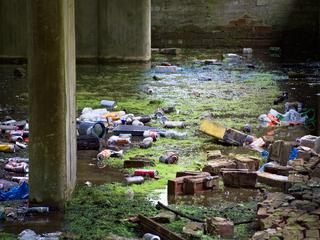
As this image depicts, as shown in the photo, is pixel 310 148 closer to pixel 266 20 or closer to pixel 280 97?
pixel 280 97

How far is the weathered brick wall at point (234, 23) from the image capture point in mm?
25250

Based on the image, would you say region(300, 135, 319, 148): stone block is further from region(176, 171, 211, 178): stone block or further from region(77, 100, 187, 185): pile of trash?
region(176, 171, 211, 178): stone block

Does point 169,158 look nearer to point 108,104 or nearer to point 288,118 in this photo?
point 288,118

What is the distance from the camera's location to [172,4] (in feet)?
83.5

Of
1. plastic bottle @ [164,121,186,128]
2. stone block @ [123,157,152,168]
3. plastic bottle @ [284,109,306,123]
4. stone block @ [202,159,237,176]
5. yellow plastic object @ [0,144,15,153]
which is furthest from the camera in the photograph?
plastic bottle @ [284,109,306,123]

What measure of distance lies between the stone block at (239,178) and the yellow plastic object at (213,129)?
2.09 meters

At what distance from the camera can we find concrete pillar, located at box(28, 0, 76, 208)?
21.9ft

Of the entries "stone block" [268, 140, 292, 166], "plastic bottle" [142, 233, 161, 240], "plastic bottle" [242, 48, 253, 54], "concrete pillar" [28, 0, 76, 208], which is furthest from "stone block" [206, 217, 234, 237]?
"plastic bottle" [242, 48, 253, 54]

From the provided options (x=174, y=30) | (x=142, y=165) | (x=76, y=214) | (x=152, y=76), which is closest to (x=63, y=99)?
(x=76, y=214)

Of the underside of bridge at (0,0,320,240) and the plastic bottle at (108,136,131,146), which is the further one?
the plastic bottle at (108,136,131,146)

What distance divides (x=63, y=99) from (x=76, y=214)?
0.99m

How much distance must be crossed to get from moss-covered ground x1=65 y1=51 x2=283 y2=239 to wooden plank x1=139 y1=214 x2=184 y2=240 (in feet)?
0.30

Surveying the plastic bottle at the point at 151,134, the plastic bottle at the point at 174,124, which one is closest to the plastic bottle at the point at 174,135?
the plastic bottle at the point at 151,134

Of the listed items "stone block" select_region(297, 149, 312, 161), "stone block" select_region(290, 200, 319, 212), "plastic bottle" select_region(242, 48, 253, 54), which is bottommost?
"plastic bottle" select_region(242, 48, 253, 54)
